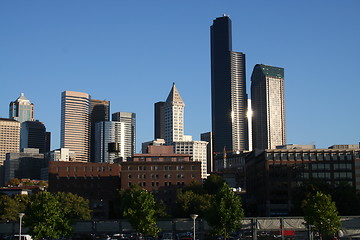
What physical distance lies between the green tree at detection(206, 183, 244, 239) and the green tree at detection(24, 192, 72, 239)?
25366 mm

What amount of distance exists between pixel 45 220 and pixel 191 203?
282 feet

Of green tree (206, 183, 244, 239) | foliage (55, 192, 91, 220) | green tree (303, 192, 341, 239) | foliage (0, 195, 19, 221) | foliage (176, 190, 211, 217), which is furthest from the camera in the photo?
foliage (176, 190, 211, 217)

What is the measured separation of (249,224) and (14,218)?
92.3 meters

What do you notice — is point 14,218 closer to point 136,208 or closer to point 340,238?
point 136,208

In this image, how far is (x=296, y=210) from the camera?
166 metres

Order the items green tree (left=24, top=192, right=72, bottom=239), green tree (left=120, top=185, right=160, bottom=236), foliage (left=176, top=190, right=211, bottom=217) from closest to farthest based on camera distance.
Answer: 1. green tree (left=24, top=192, right=72, bottom=239)
2. green tree (left=120, top=185, right=160, bottom=236)
3. foliage (left=176, top=190, right=211, bottom=217)

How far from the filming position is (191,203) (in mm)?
182625

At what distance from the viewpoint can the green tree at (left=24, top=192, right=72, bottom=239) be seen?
10050cm

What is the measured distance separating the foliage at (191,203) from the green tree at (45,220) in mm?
74629

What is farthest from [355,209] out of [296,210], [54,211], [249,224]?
[54,211]

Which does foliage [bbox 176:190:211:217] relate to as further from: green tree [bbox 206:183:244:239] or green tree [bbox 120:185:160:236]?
green tree [bbox 206:183:244:239]

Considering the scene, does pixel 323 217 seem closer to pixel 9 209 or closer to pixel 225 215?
pixel 225 215

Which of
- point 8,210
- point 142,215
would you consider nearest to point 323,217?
point 142,215

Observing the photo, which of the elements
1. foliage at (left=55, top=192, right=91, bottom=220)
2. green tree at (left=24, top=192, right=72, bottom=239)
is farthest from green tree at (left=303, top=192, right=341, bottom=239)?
foliage at (left=55, top=192, right=91, bottom=220)
